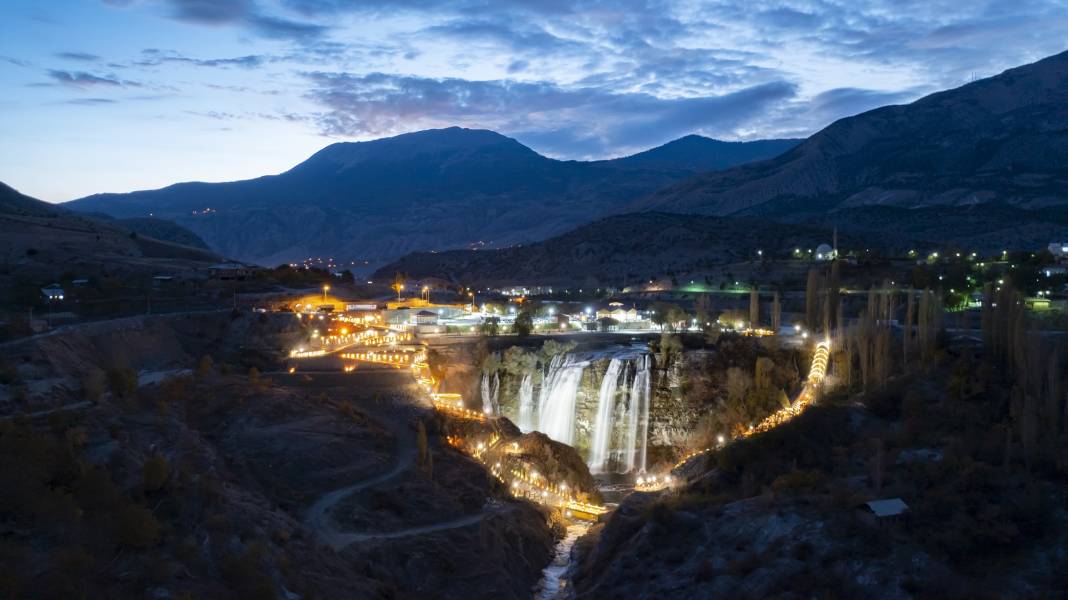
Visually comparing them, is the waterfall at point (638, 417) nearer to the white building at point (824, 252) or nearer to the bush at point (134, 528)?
the bush at point (134, 528)

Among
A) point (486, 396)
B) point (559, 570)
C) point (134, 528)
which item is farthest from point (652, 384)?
point (134, 528)

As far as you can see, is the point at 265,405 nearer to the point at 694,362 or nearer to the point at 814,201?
the point at 694,362

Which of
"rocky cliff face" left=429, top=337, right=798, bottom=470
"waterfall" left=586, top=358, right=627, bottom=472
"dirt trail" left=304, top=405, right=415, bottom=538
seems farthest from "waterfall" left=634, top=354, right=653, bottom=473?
"dirt trail" left=304, top=405, right=415, bottom=538

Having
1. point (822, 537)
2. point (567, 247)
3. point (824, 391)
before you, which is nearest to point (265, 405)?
point (822, 537)

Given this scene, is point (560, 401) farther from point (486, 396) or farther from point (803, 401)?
point (803, 401)

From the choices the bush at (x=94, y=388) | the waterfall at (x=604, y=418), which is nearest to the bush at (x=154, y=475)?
the bush at (x=94, y=388)

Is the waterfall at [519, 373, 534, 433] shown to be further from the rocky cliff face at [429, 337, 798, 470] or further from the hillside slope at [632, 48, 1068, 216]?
the hillside slope at [632, 48, 1068, 216]

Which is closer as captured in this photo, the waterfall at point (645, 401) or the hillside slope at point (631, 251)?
the waterfall at point (645, 401)
